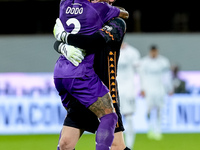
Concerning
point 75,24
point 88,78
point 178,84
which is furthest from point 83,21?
point 178,84

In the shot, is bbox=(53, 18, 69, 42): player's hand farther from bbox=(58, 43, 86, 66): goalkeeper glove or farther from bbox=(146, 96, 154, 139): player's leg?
bbox=(146, 96, 154, 139): player's leg

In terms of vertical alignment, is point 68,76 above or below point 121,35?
below

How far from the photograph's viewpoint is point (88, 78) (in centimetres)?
446

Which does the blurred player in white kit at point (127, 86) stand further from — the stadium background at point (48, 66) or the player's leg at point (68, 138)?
the player's leg at point (68, 138)

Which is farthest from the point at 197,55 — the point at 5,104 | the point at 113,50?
the point at 113,50

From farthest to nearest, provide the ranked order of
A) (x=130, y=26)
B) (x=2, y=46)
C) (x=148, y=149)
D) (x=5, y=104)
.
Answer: (x=130, y=26) < (x=2, y=46) < (x=5, y=104) < (x=148, y=149)

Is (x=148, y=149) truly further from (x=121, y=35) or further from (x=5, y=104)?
(x=121, y=35)

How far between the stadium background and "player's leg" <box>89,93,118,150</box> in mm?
5087

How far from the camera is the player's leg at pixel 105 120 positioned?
437 cm

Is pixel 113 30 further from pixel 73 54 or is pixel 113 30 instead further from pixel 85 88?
pixel 85 88

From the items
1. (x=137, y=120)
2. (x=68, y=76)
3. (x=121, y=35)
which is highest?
(x=121, y=35)

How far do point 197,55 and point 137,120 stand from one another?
11.8 ft

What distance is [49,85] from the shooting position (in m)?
11.6

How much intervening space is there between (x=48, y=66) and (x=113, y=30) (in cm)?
997
